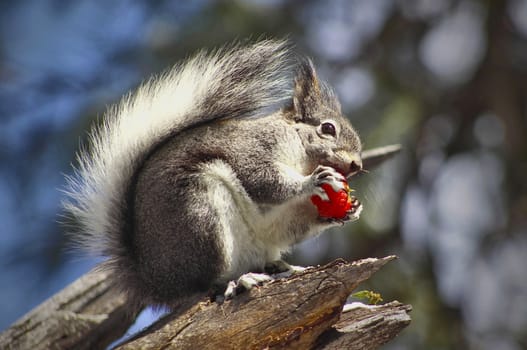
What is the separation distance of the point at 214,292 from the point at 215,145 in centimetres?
57

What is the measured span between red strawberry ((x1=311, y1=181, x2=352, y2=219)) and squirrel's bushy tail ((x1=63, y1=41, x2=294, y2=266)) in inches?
20.3

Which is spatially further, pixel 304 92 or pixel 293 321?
pixel 304 92

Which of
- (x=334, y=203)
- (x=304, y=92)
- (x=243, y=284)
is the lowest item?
(x=243, y=284)

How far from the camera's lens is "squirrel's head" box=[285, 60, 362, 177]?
3.16m

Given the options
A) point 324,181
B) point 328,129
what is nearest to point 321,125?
point 328,129

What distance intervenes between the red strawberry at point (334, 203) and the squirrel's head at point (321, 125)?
26cm

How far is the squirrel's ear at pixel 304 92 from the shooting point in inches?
132

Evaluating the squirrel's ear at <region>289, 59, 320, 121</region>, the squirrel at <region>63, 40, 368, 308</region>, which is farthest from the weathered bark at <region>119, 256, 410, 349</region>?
the squirrel's ear at <region>289, 59, 320, 121</region>

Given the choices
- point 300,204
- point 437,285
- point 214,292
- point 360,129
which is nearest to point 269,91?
point 300,204

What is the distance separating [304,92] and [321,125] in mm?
200

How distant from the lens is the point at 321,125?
3270 mm

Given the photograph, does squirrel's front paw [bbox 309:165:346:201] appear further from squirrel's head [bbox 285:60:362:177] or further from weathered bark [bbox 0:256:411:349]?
weathered bark [bbox 0:256:411:349]

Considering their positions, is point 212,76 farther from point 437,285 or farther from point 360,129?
point 437,285

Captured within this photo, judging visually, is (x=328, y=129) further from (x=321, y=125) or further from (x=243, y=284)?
(x=243, y=284)
